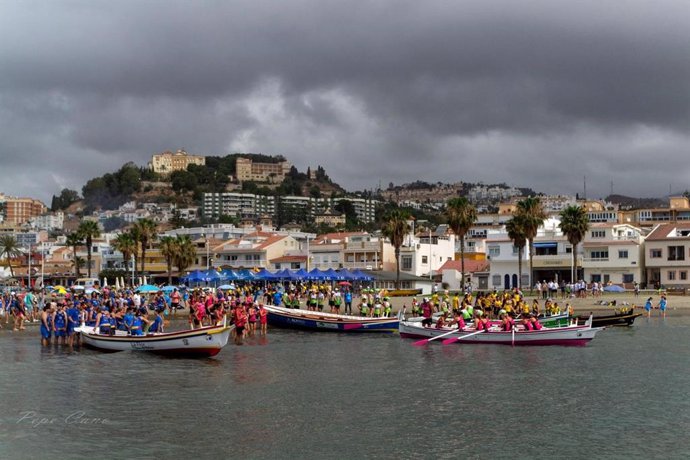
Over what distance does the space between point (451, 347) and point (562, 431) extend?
59.0ft

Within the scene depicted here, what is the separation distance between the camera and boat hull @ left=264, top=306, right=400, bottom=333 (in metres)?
46.7

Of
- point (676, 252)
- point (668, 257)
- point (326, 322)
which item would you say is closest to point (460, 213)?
point (668, 257)

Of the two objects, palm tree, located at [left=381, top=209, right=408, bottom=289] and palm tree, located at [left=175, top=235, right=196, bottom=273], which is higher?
palm tree, located at [left=381, top=209, right=408, bottom=289]

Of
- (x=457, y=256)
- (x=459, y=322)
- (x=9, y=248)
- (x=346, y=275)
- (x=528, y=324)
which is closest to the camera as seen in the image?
(x=528, y=324)

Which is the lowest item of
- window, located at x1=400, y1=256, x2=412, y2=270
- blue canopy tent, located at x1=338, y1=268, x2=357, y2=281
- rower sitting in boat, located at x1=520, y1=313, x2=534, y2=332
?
rower sitting in boat, located at x1=520, y1=313, x2=534, y2=332

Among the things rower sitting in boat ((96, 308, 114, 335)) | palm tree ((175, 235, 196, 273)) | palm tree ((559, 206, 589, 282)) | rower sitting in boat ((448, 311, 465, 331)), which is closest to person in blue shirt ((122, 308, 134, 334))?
rower sitting in boat ((96, 308, 114, 335))

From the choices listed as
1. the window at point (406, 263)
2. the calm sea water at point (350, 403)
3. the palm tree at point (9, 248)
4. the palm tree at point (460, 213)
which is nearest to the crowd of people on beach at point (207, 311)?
the calm sea water at point (350, 403)

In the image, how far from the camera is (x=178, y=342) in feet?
111

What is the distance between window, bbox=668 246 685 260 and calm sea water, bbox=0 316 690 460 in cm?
4258

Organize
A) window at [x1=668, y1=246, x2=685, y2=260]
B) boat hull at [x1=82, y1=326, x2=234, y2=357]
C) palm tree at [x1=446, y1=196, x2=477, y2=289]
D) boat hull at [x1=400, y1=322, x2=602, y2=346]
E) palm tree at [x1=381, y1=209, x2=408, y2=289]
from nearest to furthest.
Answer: boat hull at [x1=82, y1=326, x2=234, y2=357]
boat hull at [x1=400, y1=322, x2=602, y2=346]
window at [x1=668, y1=246, x2=685, y2=260]
palm tree at [x1=446, y1=196, x2=477, y2=289]
palm tree at [x1=381, y1=209, x2=408, y2=289]

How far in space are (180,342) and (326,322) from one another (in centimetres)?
1550

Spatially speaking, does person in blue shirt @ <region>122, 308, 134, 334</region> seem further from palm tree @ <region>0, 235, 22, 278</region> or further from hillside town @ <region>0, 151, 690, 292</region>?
palm tree @ <region>0, 235, 22, 278</region>

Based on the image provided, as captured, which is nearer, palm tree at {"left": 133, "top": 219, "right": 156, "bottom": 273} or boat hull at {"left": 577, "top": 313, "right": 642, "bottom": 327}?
boat hull at {"left": 577, "top": 313, "right": 642, "bottom": 327}

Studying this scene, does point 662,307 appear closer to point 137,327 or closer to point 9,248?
point 137,327
